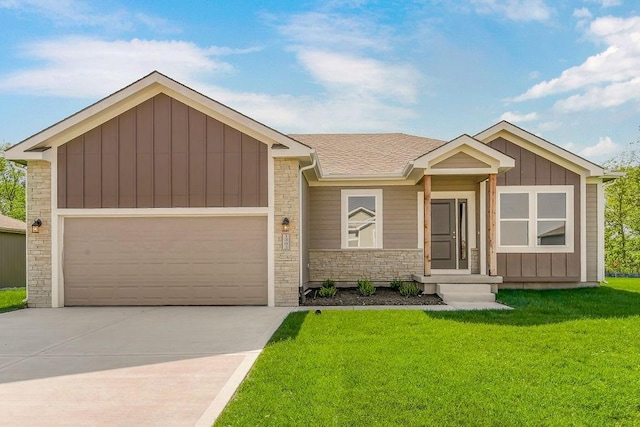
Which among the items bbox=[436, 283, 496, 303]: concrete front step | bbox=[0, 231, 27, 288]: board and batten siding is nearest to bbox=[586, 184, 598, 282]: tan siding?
bbox=[436, 283, 496, 303]: concrete front step

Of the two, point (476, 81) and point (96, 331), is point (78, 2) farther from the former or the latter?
point (476, 81)

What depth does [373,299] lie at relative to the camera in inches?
412

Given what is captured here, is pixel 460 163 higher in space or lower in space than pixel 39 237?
→ higher

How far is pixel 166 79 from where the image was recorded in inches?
381

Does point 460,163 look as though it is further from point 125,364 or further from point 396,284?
point 125,364

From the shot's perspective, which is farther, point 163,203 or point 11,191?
point 11,191

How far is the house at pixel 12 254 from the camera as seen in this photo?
1752 cm

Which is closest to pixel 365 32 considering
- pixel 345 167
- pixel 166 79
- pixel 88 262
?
pixel 345 167

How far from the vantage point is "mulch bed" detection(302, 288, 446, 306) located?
32.7 feet

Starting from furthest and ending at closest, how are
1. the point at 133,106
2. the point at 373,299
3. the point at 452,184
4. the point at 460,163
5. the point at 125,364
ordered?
the point at 452,184 < the point at 460,163 < the point at 373,299 < the point at 133,106 < the point at 125,364

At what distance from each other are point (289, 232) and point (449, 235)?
5214 mm

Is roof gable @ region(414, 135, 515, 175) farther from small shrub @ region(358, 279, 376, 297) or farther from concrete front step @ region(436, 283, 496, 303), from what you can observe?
small shrub @ region(358, 279, 376, 297)

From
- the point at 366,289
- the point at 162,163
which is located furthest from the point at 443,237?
the point at 162,163

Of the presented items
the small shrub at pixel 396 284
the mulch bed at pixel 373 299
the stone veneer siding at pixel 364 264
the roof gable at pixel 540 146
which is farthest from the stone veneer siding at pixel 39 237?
the roof gable at pixel 540 146
